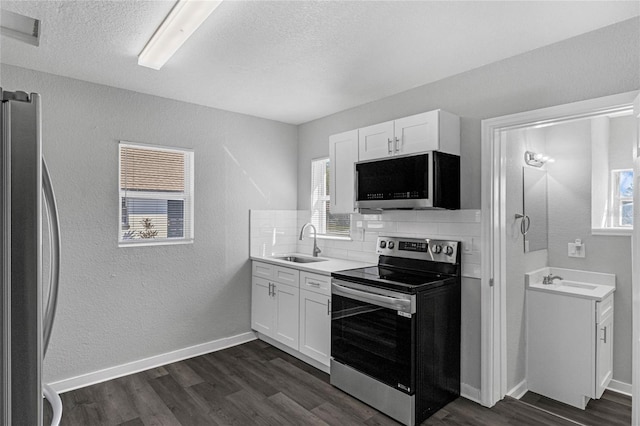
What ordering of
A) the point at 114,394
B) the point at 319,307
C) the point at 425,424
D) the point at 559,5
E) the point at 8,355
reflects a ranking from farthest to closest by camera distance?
the point at 319,307
the point at 114,394
the point at 425,424
the point at 559,5
the point at 8,355

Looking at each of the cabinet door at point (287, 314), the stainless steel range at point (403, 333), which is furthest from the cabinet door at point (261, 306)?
the stainless steel range at point (403, 333)

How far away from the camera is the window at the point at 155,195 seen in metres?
3.29

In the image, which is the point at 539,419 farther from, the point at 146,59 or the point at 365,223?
the point at 146,59

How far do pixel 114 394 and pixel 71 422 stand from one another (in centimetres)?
40

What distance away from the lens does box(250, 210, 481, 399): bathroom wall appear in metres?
2.74

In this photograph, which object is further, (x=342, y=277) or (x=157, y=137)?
(x=157, y=137)

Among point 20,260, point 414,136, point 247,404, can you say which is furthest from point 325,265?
point 20,260

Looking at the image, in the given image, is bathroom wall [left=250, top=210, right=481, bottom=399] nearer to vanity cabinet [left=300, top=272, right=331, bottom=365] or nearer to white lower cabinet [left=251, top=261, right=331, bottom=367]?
white lower cabinet [left=251, top=261, right=331, bottom=367]

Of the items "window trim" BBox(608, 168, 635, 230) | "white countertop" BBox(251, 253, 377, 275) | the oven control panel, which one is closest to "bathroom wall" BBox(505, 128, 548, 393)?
the oven control panel

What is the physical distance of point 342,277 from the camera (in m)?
2.88

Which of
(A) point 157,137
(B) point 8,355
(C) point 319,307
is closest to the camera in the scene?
(B) point 8,355

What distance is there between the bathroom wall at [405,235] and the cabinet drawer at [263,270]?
0.55 ft

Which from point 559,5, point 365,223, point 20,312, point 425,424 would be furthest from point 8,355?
point 365,223

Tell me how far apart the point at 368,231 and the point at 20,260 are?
2929 millimetres
